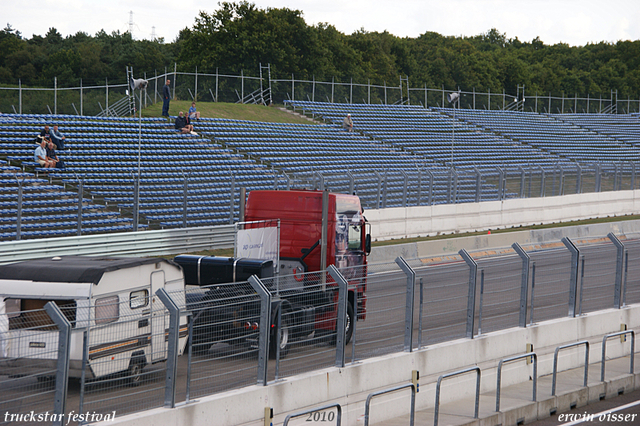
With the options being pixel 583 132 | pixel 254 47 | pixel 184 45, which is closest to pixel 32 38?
pixel 184 45

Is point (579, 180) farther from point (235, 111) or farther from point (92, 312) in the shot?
point (92, 312)

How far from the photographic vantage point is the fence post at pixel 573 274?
456 inches

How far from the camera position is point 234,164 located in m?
30.5

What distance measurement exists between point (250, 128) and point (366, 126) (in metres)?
9.62

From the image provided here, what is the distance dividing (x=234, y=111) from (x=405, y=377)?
34.6 m

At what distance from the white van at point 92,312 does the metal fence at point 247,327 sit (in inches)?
0.8

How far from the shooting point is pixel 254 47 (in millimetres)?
61344

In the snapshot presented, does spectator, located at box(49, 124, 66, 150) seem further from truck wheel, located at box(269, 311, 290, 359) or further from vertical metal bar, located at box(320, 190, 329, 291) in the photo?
truck wheel, located at box(269, 311, 290, 359)

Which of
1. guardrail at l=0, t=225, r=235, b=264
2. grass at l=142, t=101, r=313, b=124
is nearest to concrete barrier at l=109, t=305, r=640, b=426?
guardrail at l=0, t=225, r=235, b=264

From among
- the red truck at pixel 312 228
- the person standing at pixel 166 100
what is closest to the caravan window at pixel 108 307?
the red truck at pixel 312 228

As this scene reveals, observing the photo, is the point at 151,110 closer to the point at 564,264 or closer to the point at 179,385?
the point at 564,264

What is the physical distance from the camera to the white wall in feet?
82.7

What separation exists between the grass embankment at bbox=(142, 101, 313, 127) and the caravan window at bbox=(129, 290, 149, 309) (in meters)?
28.8

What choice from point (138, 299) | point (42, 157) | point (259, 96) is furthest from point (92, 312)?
point (259, 96)
